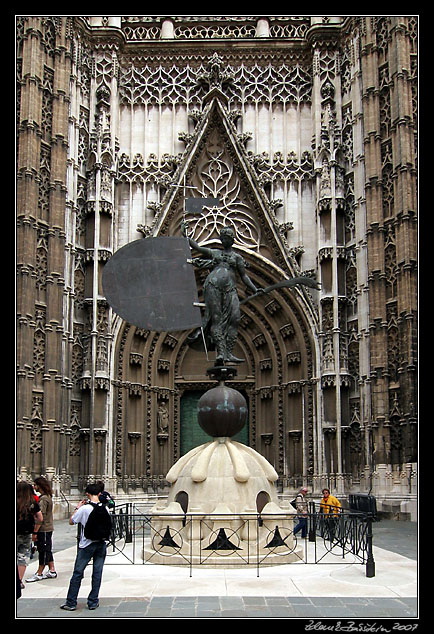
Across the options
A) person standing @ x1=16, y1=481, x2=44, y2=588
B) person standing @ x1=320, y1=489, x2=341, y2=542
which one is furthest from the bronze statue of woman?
person standing @ x1=16, y1=481, x2=44, y2=588

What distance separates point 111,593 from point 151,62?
2288 cm

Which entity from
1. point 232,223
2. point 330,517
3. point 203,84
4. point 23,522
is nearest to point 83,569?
point 23,522

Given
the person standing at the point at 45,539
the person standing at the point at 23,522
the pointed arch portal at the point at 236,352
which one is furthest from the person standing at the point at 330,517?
the pointed arch portal at the point at 236,352

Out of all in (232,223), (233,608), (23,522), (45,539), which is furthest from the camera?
(232,223)

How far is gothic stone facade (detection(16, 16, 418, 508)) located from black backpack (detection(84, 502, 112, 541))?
42.5 feet

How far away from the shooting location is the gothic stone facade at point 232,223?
22.0m

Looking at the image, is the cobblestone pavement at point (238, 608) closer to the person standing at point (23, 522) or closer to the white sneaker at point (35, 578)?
the person standing at point (23, 522)

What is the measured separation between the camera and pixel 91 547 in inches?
325

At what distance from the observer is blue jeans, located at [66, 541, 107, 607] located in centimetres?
812

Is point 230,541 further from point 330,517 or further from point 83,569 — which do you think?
point 83,569

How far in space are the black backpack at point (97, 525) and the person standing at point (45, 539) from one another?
8.35 feet

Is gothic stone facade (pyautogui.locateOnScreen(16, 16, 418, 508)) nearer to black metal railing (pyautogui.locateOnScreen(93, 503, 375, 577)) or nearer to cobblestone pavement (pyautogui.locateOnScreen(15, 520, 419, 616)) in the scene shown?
black metal railing (pyautogui.locateOnScreen(93, 503, 375, 577))

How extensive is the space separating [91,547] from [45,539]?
2504 millimetres

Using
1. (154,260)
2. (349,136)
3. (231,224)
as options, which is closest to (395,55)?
(349,136)
